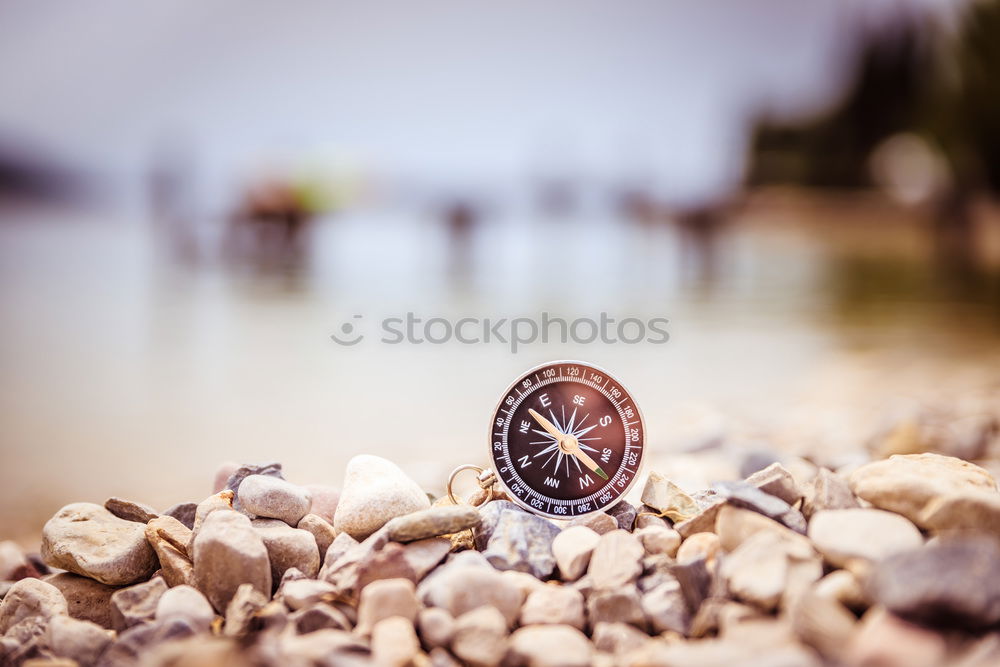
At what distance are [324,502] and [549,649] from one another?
1.14 meters

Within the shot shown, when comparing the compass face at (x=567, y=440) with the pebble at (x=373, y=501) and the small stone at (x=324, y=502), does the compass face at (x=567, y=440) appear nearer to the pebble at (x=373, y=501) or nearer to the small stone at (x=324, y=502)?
the pebble at (x=373, y=501)

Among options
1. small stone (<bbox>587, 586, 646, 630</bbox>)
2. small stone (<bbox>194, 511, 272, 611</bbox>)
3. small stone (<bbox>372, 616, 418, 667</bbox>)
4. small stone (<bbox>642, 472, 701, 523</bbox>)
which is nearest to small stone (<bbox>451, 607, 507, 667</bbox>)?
small stone (<bbox>372, 616, 418, 667</bbox>)

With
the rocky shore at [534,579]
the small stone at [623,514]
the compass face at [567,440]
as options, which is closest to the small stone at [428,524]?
the rocky shore at [534,579]

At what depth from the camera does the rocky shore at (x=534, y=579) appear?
1735 millimetres

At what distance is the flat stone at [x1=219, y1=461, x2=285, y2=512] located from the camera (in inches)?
106

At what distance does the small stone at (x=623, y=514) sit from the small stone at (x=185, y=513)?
150 cm

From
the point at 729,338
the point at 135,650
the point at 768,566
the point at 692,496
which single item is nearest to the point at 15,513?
the point at 135,650

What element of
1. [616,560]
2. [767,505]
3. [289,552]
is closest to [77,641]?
[289,552]

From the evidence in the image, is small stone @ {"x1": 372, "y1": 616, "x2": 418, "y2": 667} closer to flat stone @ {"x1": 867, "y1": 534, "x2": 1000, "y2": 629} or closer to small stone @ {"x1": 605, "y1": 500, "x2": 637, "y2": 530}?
small stone @ {"x1": 605, "y1": 500, "x2": 637, "y2": 530}

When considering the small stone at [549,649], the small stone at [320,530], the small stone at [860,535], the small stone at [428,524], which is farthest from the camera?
the small stone at [320,530]

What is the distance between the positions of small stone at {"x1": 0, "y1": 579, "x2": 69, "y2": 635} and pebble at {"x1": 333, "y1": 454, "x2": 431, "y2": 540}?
90cm

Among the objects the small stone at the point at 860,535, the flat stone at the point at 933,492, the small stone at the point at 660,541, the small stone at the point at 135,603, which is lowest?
the small stone at the point at 135,603

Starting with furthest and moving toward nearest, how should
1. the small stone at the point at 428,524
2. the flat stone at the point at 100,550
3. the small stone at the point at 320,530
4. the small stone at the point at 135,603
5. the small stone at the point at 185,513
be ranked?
the small stone at the point at 185,513 → the small stone at the point at 320,530 → the flat stone at the point at 100,550 → the small stone at the point at 428,524 → the small stone at the point at 135,603

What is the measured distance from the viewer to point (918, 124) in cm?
4119
